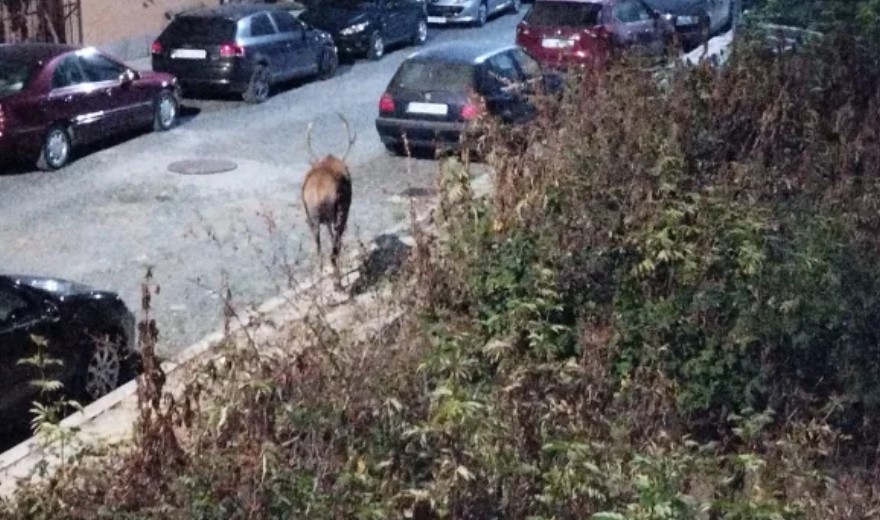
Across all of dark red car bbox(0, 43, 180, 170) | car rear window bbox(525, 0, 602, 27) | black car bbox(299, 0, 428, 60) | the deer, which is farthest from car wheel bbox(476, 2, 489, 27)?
the deer

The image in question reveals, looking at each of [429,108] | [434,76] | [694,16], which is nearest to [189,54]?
[434,76]

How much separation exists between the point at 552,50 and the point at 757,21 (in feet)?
17.1

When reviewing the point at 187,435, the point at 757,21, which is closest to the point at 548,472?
the point at 187,435

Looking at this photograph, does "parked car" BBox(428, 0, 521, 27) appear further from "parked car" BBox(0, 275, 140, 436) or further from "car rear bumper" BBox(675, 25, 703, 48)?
"parked car" BBox(0, 275, 140, 436)

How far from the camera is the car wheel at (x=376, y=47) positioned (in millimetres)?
25000

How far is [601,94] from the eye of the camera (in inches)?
438

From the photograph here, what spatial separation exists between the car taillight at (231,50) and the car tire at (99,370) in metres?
11.6

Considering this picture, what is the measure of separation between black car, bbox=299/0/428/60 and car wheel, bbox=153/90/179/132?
648 cm

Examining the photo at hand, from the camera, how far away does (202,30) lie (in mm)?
20656

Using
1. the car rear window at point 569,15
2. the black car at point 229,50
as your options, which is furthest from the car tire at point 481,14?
the black car at point 229,50

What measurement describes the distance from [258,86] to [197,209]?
22.9 ft

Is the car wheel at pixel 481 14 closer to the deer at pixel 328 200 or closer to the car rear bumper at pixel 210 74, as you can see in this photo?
the car rear bumper at pixel 210 74

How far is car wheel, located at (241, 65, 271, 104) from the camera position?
67.2 ft

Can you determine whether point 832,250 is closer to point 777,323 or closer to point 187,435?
point 777,323
